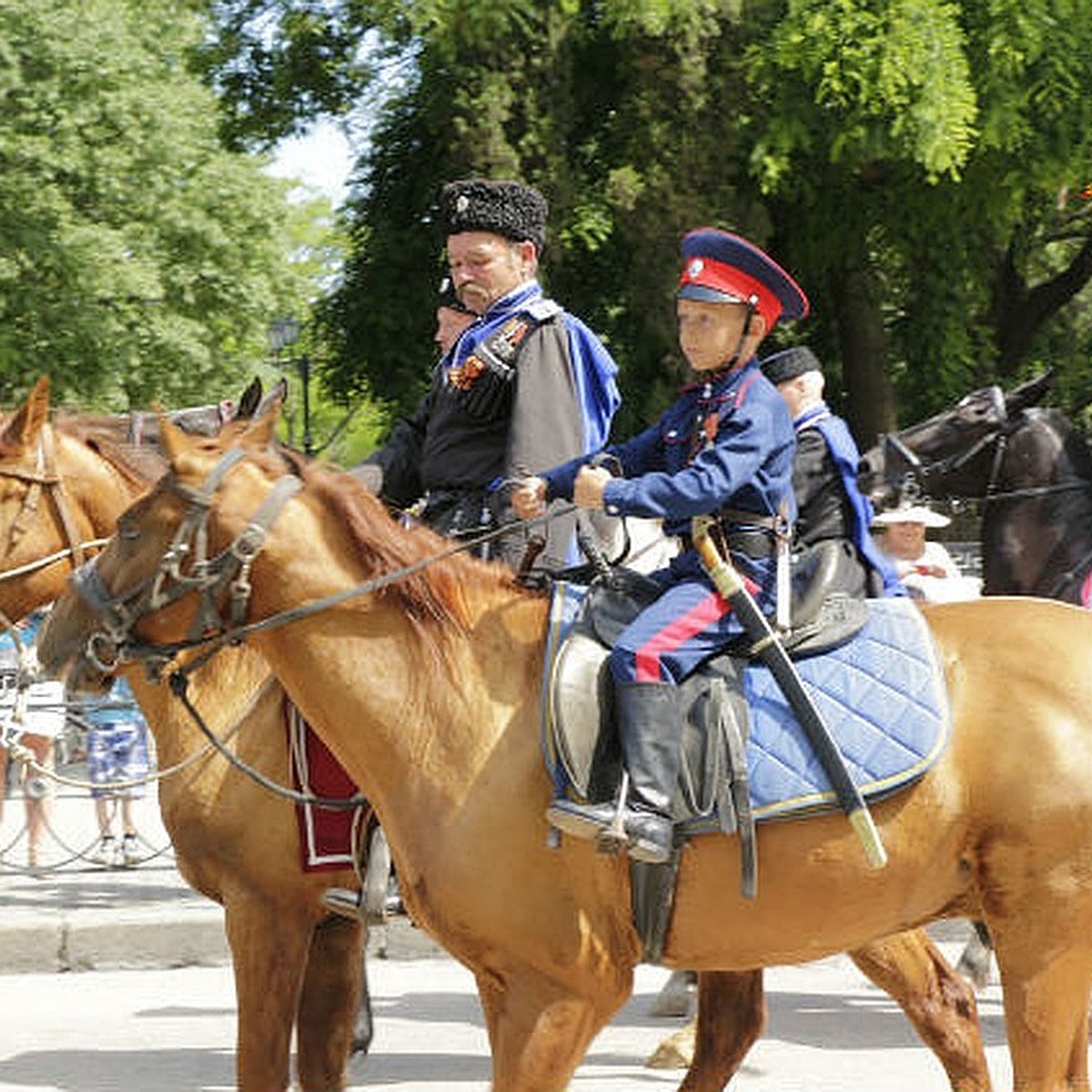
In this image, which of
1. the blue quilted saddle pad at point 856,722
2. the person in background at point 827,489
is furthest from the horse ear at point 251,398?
the blue quilted saddle pad at point 856,722

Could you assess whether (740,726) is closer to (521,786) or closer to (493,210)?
(521,786)

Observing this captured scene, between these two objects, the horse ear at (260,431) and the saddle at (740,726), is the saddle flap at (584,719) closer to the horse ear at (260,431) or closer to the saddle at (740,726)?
the saddle at (740,726)

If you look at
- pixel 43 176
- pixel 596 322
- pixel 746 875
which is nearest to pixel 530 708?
pixel 746 875

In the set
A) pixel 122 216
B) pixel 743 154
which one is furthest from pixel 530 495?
pixel 122 216

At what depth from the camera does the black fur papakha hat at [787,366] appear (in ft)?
22.7

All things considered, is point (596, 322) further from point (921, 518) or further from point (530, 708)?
point (530, 708)

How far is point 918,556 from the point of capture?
977 cm

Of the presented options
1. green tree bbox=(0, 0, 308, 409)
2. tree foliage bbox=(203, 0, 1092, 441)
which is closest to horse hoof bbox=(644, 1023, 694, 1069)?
tree foliage bbox=(203, 0, 1092, 441)

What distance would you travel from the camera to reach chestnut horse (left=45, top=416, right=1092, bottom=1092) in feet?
16.0

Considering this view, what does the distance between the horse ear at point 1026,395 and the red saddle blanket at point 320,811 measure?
443 cm

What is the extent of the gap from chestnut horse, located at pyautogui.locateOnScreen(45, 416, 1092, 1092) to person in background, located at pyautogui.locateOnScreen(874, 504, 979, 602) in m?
4.29

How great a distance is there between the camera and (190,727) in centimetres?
628

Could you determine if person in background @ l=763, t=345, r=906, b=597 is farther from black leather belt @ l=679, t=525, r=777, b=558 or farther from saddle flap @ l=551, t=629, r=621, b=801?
saddle flap @ l=551, t=629, r=621, b=801

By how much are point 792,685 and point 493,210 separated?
6.11 feet
